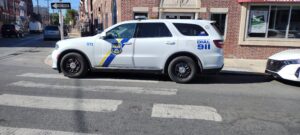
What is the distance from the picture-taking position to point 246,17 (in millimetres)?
12781

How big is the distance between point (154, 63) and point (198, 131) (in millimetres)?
3665

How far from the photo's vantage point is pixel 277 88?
23.8ft

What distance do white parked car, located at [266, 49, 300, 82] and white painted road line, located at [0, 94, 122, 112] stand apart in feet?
15.9

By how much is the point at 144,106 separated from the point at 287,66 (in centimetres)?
458

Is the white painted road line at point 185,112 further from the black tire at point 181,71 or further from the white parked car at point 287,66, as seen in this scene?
the white parked car at point 287,66

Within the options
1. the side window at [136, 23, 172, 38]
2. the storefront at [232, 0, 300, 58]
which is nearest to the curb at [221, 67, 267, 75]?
the side window at [136, 23, 172, 38]

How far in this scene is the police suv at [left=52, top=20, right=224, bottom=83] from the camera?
24.1ft

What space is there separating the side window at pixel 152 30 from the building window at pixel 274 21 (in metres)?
6.93

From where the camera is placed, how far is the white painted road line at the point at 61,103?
509 cm

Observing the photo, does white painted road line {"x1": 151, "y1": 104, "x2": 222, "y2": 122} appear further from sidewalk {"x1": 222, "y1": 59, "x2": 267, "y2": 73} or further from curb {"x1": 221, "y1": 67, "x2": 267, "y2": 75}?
sidewalk {"x1": 222, "y1": 59, "x2": 267, "y2": 73}

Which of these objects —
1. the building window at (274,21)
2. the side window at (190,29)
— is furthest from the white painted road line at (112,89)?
the building window at (274,21)

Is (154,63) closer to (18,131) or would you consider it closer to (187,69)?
(187,69)

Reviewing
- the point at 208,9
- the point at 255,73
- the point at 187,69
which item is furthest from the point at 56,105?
the point at 208,9

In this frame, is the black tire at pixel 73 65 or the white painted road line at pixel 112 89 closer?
the white painted road line at pixel 112 89
